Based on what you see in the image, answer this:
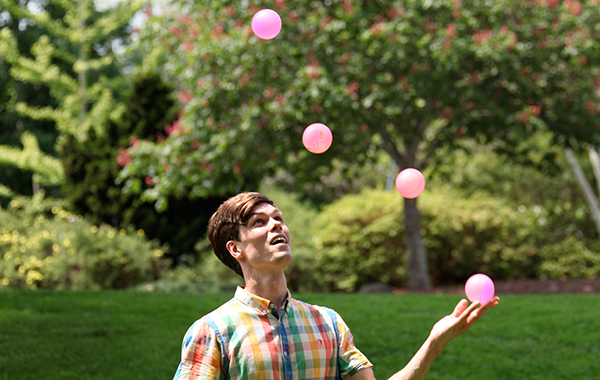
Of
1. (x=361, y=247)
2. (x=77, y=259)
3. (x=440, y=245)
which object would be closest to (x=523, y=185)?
(x=440, y=245)

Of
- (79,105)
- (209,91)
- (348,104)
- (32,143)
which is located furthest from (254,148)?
(79,105)

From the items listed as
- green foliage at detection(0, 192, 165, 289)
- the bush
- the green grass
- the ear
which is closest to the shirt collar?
the ear

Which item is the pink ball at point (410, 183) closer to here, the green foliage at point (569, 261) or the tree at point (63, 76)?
the green foliage at point (569, 261)

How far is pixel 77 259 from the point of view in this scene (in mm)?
9406

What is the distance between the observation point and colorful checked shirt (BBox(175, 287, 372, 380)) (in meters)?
1.59

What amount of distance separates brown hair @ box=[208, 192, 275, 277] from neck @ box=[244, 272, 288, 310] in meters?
0.14

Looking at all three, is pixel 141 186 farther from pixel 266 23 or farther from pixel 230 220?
pixel 230 220

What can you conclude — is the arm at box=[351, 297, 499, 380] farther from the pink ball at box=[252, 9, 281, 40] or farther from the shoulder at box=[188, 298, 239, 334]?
the pink ball at box=[252, 9, 281, 40]

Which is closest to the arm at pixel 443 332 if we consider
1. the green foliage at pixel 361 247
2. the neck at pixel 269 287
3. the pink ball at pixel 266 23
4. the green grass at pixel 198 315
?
the neck at pixel 269 287

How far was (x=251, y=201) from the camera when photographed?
1.75 meters

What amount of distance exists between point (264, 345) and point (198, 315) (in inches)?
194

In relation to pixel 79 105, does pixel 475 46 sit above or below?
below

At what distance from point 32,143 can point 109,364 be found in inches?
515

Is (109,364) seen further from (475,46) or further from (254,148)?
(475,46)
